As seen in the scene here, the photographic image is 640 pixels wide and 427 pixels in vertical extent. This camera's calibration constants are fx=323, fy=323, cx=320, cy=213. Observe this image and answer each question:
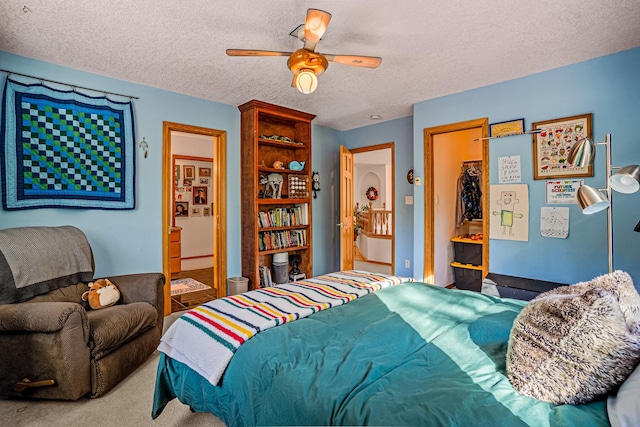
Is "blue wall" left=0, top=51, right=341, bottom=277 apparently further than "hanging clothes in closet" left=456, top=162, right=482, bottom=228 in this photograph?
No

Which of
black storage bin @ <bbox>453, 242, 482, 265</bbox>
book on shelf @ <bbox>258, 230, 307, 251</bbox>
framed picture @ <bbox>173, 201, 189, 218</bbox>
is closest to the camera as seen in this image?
book on shelf @ <bbox>258, 230, 307, 251</bbox>

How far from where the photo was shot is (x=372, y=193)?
928 centimetres

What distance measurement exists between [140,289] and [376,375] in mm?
2309

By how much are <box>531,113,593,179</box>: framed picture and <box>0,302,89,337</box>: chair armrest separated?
3951mm

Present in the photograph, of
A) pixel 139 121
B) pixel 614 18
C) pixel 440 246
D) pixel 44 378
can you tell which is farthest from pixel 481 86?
pixel 44 378

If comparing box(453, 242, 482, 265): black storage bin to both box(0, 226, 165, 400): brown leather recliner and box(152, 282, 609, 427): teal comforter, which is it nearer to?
box(152, 282, 609, 427): teal comforter

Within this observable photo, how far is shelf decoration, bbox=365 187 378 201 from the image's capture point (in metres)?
9.23

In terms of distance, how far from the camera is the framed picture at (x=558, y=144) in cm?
291

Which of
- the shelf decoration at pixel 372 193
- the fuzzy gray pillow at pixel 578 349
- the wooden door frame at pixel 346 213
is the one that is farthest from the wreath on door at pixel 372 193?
the fuzzy gray pillow at pixel 578 349

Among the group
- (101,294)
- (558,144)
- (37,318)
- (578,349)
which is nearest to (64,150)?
(101,294)

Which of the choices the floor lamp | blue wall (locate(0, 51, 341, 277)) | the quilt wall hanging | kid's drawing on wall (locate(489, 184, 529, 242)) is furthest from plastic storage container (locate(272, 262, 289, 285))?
the floor lamp

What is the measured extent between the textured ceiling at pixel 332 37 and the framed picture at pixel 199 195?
3243 mm

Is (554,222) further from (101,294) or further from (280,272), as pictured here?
(101,294)

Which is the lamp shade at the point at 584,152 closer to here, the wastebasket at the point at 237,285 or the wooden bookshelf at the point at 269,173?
the wooden bookshelf at the point at 269,173
